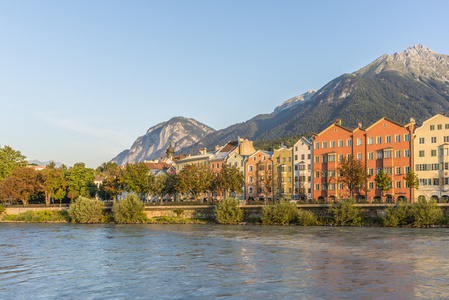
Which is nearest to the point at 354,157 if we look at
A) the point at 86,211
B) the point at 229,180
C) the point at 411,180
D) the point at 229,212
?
the point at 411,180

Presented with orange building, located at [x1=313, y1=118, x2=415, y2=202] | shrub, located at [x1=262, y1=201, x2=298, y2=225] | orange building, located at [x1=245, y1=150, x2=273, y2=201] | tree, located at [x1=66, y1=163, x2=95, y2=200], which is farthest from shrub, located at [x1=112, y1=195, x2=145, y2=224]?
orange building, located at [x1=313, y1=118, x2=415, y2=202]

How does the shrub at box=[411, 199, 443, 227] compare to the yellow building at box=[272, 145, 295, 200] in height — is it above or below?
below

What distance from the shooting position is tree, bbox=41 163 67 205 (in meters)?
129

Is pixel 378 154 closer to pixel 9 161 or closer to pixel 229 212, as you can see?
pixel 229 212

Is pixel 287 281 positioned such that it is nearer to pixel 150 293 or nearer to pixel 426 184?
pixel 150 293

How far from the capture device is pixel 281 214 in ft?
284

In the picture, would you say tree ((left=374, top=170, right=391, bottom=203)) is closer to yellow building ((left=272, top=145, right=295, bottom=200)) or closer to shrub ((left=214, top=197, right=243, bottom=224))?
yellow building ((left=272, top=145, right=295, bottom=200))

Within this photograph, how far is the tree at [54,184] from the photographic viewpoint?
129 metres

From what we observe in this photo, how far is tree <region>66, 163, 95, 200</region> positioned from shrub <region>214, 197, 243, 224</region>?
5702cm

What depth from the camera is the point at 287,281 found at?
34.4 metres

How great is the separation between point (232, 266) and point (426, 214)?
45.2 metres

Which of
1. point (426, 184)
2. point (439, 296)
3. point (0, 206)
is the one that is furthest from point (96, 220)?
point (439, 296)

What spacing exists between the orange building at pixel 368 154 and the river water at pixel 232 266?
30.6 metres

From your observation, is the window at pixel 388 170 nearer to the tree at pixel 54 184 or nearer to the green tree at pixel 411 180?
the green tree at pixel 411 180
